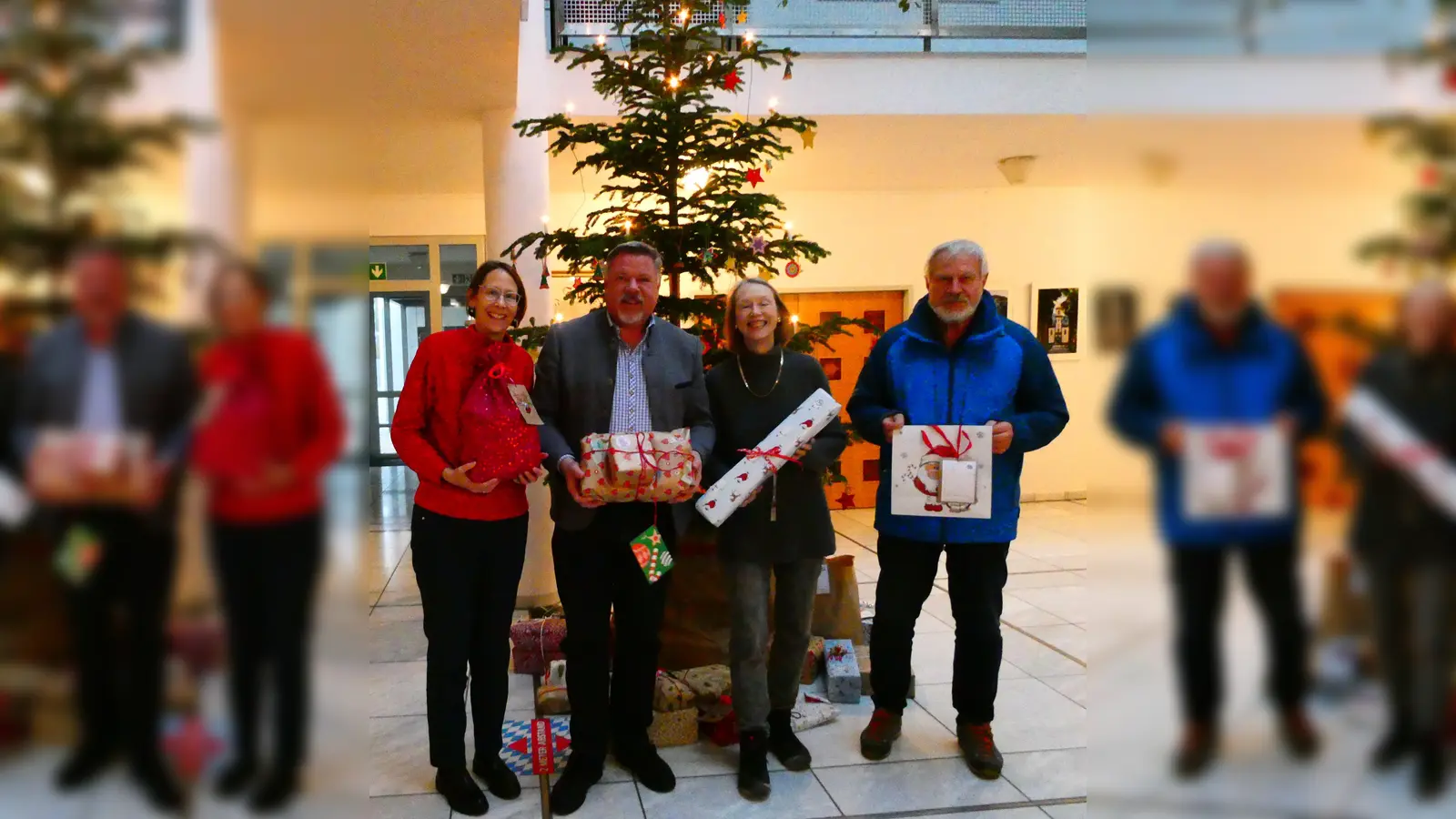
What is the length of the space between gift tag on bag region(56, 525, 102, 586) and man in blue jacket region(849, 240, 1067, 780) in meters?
2.75

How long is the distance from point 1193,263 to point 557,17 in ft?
21.9

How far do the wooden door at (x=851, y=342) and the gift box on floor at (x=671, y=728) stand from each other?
5523mm

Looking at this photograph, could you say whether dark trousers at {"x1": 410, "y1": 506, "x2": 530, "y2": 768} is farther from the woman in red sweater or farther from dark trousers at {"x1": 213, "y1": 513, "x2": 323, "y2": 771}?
dark trousers at {"x1": 213, "y1": 513, "x2": 323, "y2": 771}

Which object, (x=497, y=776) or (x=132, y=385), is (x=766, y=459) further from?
(x=132, y=385)

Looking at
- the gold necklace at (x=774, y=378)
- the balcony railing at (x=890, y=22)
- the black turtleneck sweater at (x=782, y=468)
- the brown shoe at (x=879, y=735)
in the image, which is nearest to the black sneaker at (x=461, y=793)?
the black turtleneck sweater at (x=782, y=468)

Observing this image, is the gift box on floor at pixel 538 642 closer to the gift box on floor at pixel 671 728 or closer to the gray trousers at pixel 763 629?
the gift box on floor at pixel 671 728

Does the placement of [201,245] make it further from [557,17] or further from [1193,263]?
[557,17]

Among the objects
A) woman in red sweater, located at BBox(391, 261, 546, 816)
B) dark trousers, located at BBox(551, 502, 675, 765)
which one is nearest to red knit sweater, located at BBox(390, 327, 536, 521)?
woman in red sweater, located at BBox(391, 261, 546, 816)

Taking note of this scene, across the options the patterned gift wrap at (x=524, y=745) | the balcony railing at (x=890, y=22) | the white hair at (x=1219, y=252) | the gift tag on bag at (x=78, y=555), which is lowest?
the patterned gift wrap at (x=524, y=745)

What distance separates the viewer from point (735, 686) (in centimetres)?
304

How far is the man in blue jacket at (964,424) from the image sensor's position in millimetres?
2971

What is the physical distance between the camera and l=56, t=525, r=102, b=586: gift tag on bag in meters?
0.30

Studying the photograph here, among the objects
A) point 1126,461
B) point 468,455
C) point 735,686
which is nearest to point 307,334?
point 1126,461

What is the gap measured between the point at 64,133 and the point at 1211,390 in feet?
1.43
